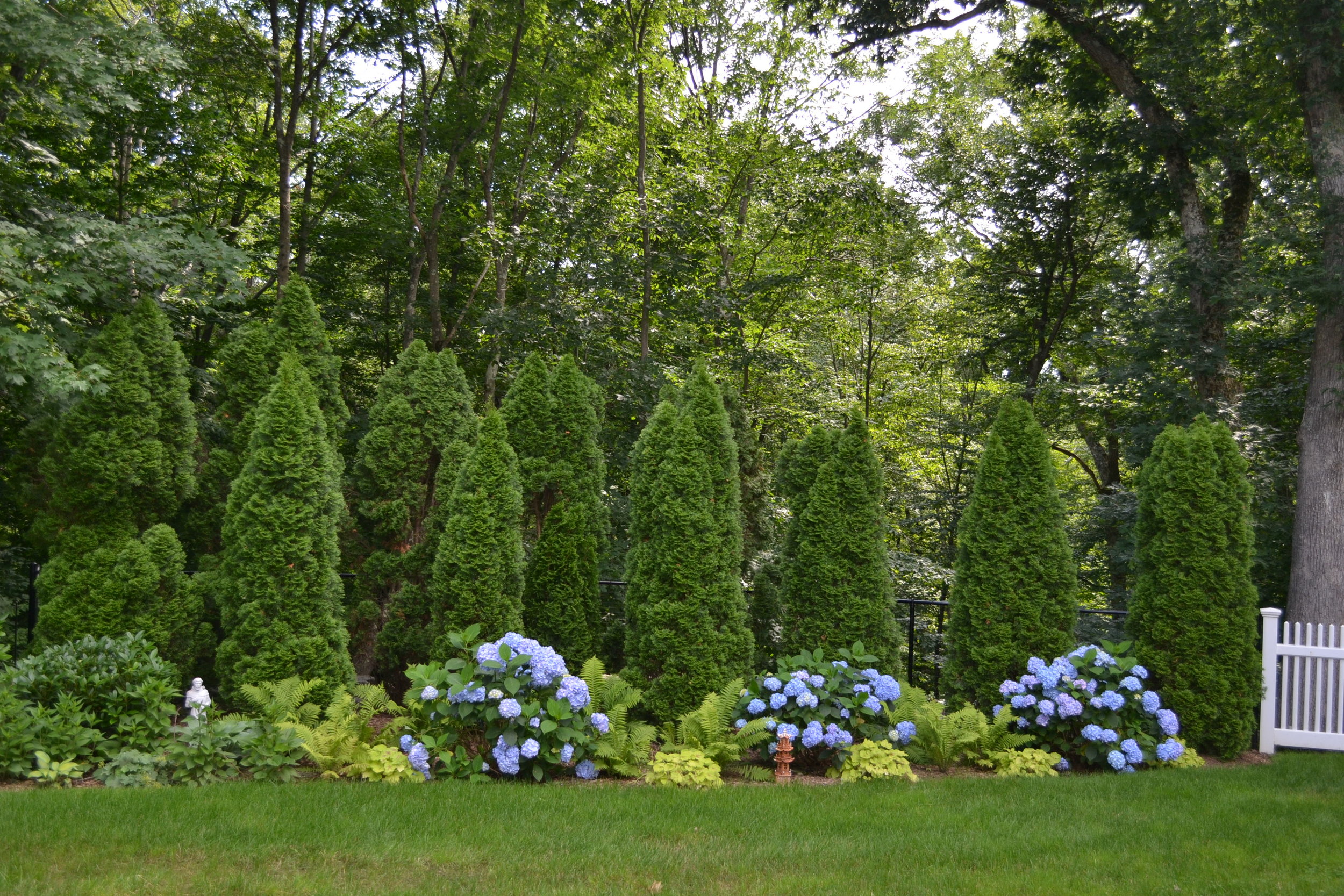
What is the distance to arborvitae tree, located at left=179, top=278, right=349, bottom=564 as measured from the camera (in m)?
7.67

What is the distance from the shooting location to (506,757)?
5.50 meters

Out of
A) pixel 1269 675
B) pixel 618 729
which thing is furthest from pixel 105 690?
pixel 1269 675

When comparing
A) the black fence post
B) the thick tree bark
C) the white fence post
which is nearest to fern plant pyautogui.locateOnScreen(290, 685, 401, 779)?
the black fence post

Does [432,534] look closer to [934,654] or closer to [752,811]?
[752,811]

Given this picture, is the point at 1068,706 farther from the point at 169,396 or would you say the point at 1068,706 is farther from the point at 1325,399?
the point at 169,396

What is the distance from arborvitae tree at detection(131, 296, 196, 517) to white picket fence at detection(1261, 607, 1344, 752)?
9059mm

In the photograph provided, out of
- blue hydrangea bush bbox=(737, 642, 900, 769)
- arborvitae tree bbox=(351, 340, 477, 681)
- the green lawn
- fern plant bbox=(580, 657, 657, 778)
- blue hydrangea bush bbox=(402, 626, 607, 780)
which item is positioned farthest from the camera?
arborvitae tree bbox=(351, 340, 477, 681)

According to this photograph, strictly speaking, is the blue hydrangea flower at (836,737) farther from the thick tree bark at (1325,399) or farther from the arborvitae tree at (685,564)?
the thick tree bark at (1325,399)

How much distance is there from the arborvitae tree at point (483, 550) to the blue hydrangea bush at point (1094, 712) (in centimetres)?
388

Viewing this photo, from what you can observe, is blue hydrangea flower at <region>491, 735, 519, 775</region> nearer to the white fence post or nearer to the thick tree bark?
the white fence post

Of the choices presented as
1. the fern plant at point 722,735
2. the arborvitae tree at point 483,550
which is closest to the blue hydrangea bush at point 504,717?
the fern plant at point 722,735

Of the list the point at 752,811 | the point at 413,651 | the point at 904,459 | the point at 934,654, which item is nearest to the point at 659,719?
the point at 752,811

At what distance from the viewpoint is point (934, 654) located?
1180cm

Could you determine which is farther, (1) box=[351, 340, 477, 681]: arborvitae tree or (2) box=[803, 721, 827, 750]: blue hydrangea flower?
(1) box=[351, 340, 477, 681]: arborvitae tree
